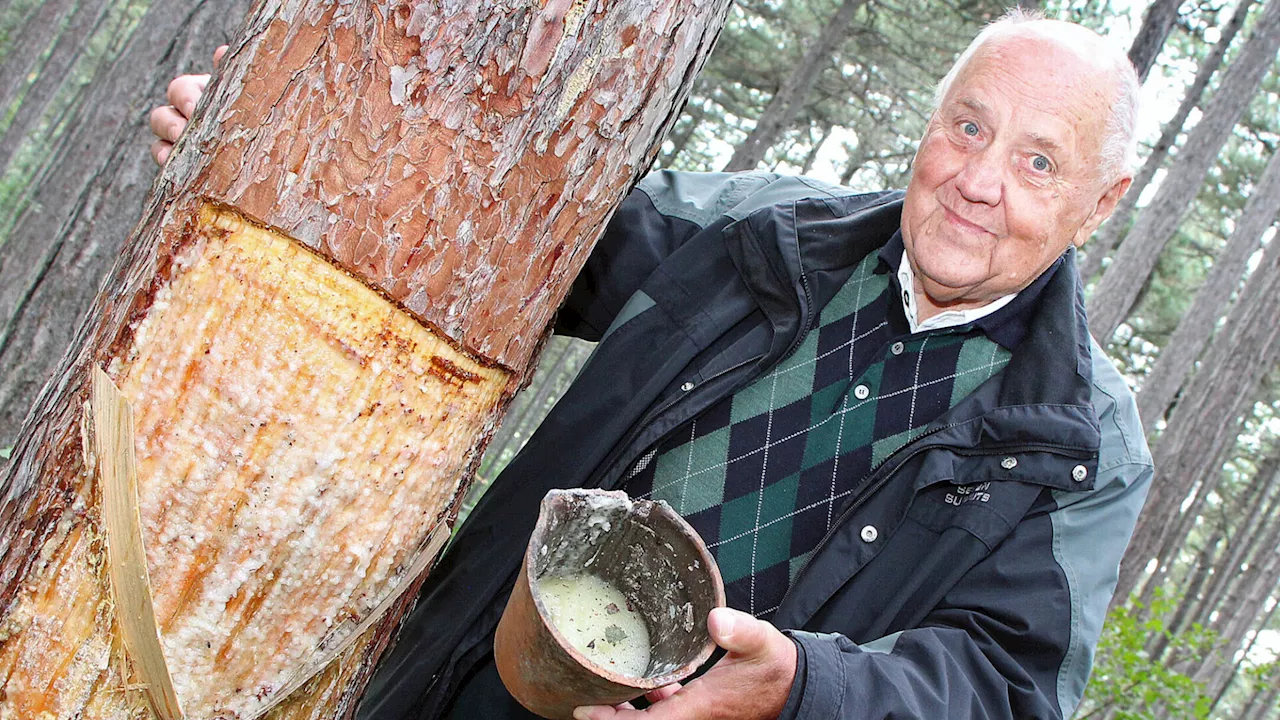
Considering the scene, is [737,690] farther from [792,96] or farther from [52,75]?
[52,75]

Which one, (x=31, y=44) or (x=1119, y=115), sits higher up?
(x=1119, y=115)

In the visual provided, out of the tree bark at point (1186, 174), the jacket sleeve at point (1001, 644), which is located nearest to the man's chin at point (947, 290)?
the jacket sleeve at point (1001, 644)

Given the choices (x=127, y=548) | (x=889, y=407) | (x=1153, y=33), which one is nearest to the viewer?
(x=127, y=548)

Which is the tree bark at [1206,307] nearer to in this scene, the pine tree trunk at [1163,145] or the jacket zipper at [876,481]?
the pine tree trunk at [1163,145]

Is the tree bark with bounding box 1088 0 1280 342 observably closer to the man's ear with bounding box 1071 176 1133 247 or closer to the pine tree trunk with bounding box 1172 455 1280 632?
the man's ear with bounding box 1071 176 1133 247

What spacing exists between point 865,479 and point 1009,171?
2.33ft

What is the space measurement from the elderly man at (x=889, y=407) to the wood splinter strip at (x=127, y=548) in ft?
2.30

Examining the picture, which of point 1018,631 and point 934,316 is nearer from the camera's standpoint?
point 1018,631

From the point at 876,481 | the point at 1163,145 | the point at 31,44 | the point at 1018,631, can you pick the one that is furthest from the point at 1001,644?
the point at 31,44

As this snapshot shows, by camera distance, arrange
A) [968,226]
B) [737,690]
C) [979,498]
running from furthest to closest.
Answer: [968,226] → [979,498] → [737,690]

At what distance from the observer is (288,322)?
4.31ft

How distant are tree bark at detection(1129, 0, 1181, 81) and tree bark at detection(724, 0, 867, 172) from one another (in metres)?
5.77

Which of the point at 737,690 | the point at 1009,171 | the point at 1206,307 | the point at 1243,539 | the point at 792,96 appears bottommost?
the point at 737,690

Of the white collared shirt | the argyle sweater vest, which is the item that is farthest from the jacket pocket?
the white collared shirt
